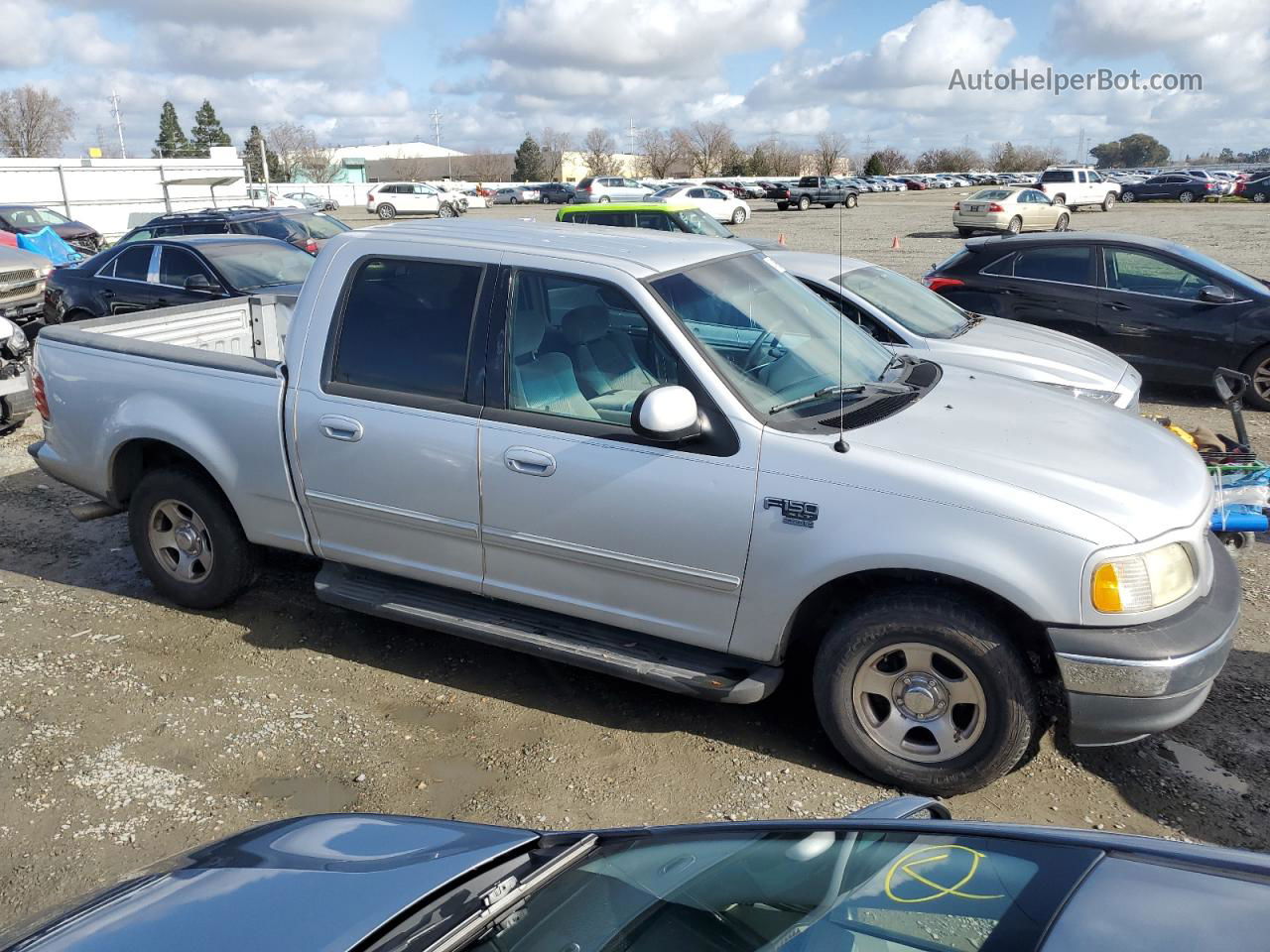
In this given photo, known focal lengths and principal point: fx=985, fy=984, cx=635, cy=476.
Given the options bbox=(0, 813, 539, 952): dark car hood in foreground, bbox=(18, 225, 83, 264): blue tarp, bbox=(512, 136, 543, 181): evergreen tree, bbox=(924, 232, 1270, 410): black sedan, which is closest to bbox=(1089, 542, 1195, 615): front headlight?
bbox=(0, 813, 539, 952): dark car hood in foreground

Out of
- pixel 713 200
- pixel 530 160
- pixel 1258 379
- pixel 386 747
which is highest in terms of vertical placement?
pixel 530 160

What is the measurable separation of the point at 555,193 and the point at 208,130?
5995 centimetres

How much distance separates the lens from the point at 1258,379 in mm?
9125

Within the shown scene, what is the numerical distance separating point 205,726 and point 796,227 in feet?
107

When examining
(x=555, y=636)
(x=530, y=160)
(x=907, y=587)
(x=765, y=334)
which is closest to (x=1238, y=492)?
(x=907, y=587)

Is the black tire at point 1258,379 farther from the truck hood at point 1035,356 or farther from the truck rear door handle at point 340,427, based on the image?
the truck rear door handle at point 340,427

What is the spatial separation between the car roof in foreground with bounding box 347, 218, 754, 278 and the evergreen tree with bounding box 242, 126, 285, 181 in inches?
3100

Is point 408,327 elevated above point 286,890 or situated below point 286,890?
above

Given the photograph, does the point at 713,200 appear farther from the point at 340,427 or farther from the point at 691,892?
the point at 691,892

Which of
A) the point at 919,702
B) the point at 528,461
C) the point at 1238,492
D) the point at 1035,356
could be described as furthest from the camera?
the point at 1035,356

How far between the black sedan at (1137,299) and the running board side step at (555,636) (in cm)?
726

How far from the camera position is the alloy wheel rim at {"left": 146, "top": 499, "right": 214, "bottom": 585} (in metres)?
5.06

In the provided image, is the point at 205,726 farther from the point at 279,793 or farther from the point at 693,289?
the point at 693,289

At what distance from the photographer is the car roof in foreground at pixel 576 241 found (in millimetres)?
4098
